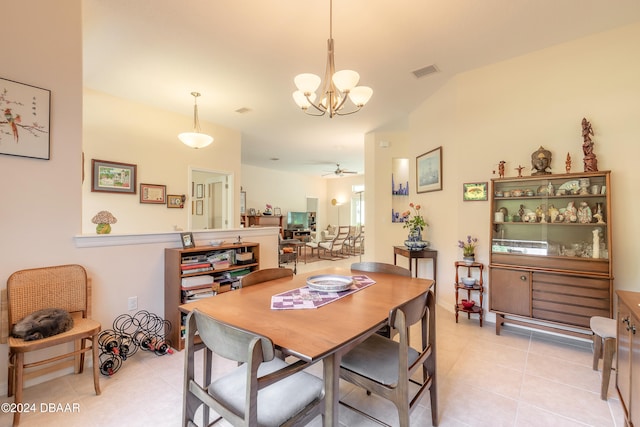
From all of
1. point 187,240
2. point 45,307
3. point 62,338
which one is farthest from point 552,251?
point 45,307

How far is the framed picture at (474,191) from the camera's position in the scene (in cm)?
320

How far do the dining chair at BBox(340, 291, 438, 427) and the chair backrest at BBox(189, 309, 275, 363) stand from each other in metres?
0.55

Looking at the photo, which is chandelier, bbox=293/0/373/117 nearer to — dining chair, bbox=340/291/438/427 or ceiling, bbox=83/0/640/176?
ceiling, bbox=83/0/640/176

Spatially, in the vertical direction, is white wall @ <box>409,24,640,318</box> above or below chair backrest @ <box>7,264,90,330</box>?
above

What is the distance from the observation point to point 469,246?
3.27m

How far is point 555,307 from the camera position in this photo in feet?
8.45

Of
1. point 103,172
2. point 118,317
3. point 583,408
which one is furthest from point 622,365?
point 103,172

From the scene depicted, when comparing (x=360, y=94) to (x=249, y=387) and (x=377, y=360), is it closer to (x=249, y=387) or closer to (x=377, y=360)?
(x=377, y=360)

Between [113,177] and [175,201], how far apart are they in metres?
0.87

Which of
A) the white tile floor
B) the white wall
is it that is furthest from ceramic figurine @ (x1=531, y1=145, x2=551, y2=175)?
the white tile floor

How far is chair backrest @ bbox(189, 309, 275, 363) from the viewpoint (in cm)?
93

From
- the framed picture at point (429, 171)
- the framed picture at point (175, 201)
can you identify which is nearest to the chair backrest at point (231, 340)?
the framed picture at point (429, 171)

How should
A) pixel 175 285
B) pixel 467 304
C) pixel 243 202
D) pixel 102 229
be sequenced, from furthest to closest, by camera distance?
pixel 243 202 → pixel 467 304 → pixel 175 285 → pixel 102 229

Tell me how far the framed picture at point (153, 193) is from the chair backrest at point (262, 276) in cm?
313
